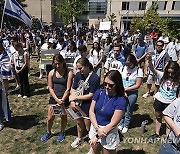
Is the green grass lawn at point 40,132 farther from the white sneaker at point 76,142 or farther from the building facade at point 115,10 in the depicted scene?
the building facade at point 115,10

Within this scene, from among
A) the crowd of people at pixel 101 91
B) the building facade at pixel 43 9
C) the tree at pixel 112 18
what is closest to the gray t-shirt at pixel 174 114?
the crowd of people at pixel 101 91

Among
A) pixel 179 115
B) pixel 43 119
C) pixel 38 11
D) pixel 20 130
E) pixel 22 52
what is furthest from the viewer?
pixel 38 11

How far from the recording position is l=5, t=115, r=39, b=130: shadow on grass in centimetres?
566

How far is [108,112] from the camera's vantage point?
3.25 metres

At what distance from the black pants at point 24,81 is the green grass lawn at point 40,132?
25 cm

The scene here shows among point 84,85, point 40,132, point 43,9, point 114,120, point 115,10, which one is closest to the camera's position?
point 114,120

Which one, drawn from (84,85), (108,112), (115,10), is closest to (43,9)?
(115,10)

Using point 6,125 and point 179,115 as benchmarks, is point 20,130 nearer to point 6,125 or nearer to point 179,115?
point 6,125

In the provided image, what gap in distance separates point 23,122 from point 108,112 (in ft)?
10.9

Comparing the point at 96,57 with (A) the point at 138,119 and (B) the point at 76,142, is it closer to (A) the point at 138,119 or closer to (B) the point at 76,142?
(A) the point at 138,119

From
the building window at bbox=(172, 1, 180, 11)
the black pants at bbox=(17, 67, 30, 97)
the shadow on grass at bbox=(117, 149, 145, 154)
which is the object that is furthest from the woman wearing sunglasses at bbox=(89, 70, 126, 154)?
the building window at bbox=(172, 1, 180, 11)

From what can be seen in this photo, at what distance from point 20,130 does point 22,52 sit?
257cm

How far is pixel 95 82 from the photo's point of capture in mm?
4188

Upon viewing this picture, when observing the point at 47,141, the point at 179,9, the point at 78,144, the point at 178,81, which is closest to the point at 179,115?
the point at 178,81
